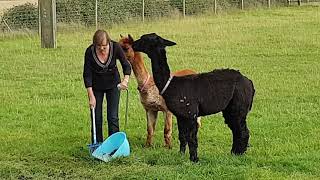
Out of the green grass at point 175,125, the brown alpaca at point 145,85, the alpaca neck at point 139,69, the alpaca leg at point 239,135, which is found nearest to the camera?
the green grass at point 175,125

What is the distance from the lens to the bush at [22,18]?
72.0ft

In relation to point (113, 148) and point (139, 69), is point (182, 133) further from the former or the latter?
point (139, 69)

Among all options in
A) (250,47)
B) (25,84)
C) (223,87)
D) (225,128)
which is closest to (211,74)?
(223,87)

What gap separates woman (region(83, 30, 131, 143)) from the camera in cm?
843

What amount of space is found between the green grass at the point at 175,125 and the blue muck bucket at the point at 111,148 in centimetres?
11

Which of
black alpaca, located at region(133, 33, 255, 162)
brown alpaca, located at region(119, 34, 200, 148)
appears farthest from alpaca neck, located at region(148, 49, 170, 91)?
brown alpaca, located at region(119, 34, 200, 148)

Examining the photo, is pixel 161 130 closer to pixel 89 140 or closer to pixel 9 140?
pixel 89 140

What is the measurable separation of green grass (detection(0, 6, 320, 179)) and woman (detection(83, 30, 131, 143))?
0.70 m

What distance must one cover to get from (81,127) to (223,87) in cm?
282

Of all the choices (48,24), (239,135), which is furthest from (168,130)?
(48,24)

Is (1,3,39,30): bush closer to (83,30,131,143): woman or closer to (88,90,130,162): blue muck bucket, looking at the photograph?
(83,30,131,143): woman

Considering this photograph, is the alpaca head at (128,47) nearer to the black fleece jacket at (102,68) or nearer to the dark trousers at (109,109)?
the black fleece jacket at (102,68)

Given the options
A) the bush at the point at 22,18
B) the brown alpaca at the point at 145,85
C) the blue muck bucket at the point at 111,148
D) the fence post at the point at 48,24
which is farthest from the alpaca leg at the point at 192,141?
the bush at the point at 22,18

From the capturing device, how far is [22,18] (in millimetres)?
22000
